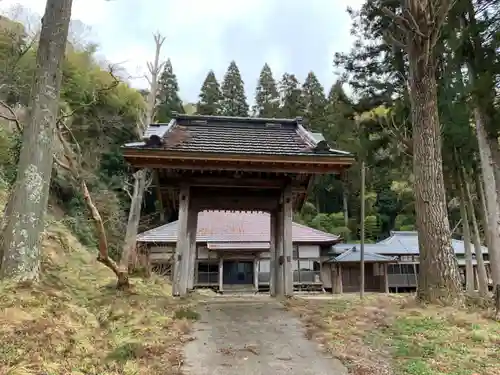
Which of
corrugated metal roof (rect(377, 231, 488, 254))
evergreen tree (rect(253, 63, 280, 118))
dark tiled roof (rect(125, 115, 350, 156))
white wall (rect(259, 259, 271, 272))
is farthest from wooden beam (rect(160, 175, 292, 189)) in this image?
evergreen tree (rect(253, 63, 280, 118))

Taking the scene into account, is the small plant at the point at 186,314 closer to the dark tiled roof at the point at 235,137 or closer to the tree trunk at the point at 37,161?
the tree trunk at the point at 37,161

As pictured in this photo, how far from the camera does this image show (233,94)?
125 feet

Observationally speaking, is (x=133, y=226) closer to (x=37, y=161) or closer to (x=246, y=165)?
(x=246, y=165)

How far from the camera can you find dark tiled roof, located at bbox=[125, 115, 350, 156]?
6.78 m

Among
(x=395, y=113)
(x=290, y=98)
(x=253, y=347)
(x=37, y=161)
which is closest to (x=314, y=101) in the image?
(x=290, y=98)

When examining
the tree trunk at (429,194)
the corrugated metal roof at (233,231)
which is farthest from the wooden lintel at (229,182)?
the corrugated metal roof at (233,231)

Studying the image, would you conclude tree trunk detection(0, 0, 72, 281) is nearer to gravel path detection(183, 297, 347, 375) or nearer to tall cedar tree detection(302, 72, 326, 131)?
gravel path detection(183, 297, 347, 375)

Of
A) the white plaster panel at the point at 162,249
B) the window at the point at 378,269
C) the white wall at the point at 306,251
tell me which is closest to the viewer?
the white plaster panel at the point at 162,249

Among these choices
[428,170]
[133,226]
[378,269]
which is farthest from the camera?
[378,269]

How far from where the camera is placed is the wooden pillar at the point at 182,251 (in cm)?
715

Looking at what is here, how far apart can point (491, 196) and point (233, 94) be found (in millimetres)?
31351

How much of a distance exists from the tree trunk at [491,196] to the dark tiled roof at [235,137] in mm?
4339

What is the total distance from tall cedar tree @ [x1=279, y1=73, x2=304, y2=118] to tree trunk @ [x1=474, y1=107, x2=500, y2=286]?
2427 cm

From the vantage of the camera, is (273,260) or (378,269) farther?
(378,269)
